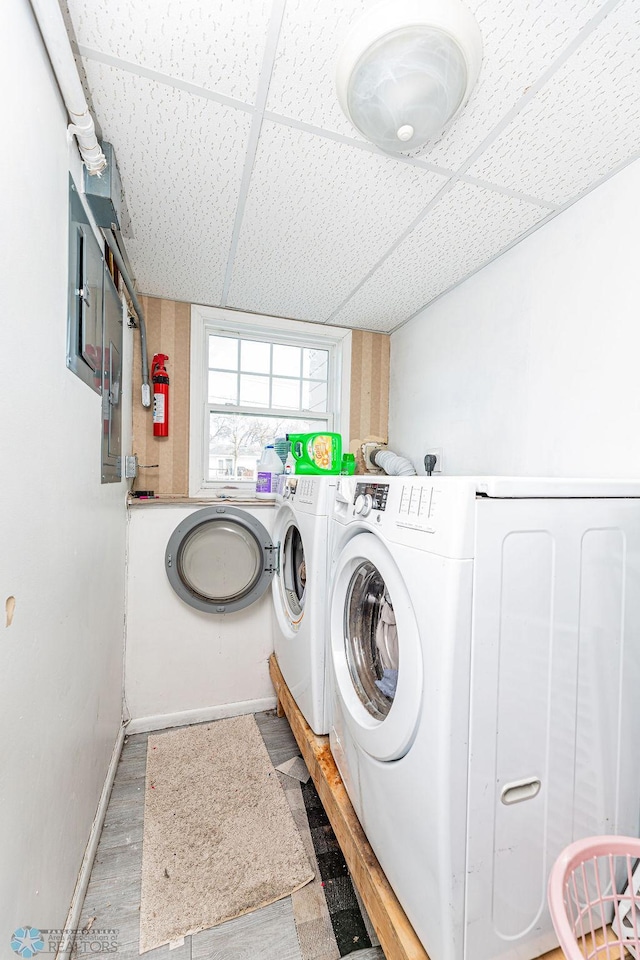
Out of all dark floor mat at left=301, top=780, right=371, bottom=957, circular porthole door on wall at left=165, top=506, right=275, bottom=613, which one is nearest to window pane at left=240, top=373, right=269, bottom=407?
circular porthole door on wall at left=165, top=506, right=275, bottom=613

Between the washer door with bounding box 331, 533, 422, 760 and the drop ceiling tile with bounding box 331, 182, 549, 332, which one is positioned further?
the drop ceiling tile with bounding box 331, 182, 549, 332

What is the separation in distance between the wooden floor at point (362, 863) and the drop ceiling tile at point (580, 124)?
6.94 feet

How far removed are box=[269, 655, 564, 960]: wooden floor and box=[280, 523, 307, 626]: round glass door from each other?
0.51m

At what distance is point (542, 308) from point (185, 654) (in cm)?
242

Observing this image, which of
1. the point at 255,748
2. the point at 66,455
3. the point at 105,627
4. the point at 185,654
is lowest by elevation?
the point at 255,748

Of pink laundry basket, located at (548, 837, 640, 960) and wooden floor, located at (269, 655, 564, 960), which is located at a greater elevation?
pink laundry basket, located at (548, 837, 640, 960)

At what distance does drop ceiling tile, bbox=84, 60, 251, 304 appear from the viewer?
1109mm

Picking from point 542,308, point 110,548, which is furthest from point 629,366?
point 110,548

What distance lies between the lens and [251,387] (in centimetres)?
258

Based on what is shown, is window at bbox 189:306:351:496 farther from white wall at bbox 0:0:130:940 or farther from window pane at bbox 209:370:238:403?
white wall at bbox 0:0:130:940

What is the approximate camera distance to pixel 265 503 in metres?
2.28

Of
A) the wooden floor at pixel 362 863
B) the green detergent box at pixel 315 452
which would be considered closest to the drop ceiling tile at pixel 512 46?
the green detergent box at pixel 315 452

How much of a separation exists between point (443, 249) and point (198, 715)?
2696 millimetres

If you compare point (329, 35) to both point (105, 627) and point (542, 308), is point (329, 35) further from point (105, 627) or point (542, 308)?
point (105, 627)
